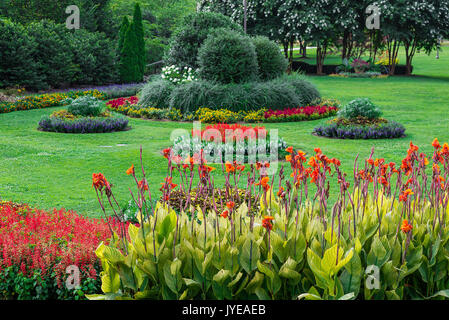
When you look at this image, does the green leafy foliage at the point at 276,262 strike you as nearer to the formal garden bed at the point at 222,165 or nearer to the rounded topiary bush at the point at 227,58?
the formal garden bed at the point at 222,165

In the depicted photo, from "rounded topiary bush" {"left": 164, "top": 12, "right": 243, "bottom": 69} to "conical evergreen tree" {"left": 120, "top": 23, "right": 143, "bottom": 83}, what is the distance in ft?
25.2

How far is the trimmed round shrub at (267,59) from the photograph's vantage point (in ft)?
55.1

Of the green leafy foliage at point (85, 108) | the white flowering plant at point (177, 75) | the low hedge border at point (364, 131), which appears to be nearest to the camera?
the low hedge border at point (364, 131)

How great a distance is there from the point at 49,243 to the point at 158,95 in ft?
39.7

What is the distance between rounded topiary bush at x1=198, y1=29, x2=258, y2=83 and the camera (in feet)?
50.5

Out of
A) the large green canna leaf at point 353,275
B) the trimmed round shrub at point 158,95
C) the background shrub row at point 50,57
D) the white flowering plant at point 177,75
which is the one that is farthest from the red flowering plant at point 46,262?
the background shrub row at point 50,57

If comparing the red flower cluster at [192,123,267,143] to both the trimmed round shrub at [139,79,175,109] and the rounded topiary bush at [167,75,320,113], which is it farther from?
the trimmed round shrub at [139,79,175,109]

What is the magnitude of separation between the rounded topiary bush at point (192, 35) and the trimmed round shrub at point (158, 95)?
3.97ft

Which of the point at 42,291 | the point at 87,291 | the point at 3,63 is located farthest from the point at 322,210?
the point at 3,63

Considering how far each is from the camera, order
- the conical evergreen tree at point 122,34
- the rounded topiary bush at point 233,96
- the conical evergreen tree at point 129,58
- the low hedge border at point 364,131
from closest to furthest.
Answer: the low hedge border at point 364,131
the rounded topiary bush at point 233,96
the conical evergreen tree at point 129,58
the conical evergreen tree at point 122,34

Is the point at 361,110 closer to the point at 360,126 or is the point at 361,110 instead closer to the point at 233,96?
the point at 360,126

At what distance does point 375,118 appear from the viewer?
12328mm

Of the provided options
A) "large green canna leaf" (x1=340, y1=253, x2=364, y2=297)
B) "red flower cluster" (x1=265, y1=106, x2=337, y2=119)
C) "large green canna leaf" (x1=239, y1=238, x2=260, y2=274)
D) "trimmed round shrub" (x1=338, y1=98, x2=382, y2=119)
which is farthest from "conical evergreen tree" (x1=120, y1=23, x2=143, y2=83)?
"large green canna leaf" (x1=340, y1=253, x2=364, y2=297)

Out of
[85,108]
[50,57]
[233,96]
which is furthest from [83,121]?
[50,57]
